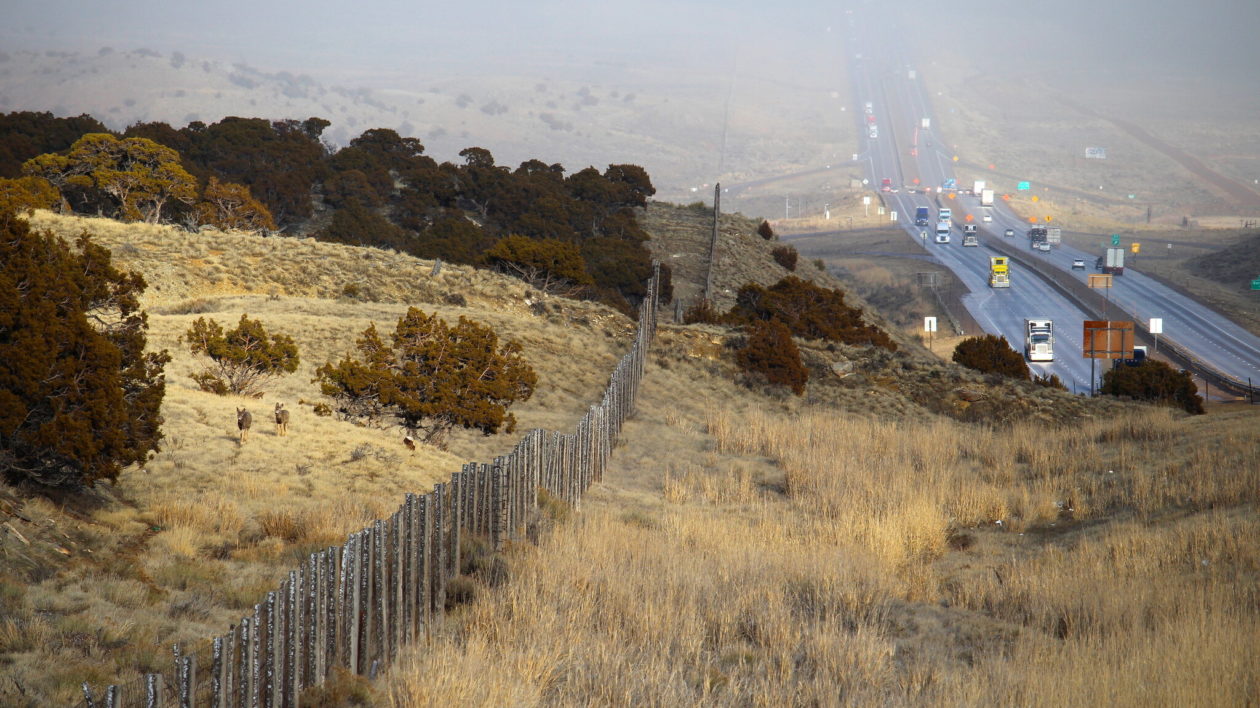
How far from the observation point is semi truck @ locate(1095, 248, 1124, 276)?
104 metres

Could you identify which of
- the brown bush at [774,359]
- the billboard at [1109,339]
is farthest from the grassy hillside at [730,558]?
the billboard at [1109,339]

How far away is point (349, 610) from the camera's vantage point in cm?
603

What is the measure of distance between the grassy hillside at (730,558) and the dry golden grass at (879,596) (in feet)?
0.11

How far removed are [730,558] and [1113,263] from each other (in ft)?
358

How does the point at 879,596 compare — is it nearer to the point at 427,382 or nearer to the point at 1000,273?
the point at 427,382

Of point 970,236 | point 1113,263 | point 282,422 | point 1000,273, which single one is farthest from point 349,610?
point 970,236

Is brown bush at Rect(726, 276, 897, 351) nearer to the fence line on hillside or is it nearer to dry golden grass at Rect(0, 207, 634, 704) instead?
dry golden grass at Rect(0, 207, 634, 704)

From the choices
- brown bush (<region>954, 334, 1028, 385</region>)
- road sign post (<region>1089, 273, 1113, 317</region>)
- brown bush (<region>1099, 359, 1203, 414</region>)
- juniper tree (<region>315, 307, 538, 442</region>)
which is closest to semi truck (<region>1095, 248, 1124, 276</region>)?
road sign post (<region>1089, 273, 1113, 317</region>)

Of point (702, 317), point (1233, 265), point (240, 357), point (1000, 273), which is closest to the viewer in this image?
point (240, 357)

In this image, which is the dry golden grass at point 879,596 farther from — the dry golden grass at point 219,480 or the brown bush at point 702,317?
the brown bush at point 702,317

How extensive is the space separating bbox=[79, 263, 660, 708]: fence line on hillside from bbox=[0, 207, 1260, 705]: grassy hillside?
32 cm

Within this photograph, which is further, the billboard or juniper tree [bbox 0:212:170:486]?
the billboard

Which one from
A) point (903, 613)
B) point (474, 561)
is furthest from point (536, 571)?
point (903, 613)

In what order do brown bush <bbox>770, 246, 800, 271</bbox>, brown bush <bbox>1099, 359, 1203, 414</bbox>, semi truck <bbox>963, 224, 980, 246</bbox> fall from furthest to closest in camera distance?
semi truck <bbox>963, 224, 980, 246</bbox> < brown bush <bbox>770, 246, 800, 271</bbox> < brown bush <bbox>1099, 359, 1203, 414</bbox>
